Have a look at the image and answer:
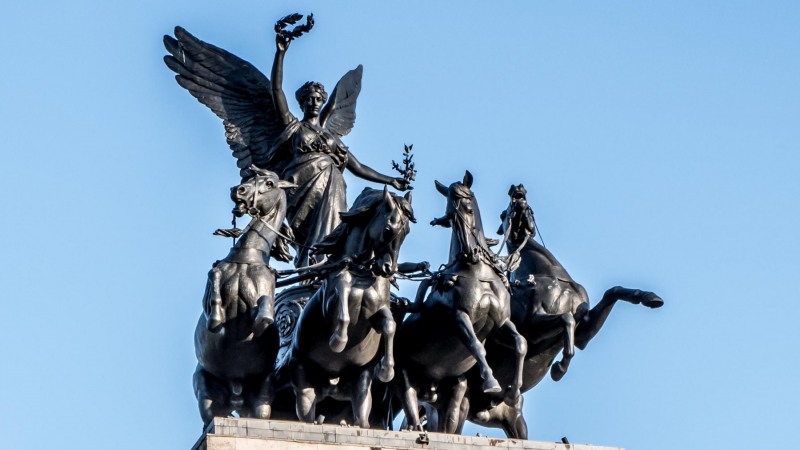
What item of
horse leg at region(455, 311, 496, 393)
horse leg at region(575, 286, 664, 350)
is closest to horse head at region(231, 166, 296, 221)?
horse leg at region(455, 311, 496, 393)

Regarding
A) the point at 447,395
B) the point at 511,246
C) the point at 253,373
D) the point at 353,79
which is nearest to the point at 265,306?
the point at 253,373

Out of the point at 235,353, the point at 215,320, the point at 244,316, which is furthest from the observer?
the point at 235,353

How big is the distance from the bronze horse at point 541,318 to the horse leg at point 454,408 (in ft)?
1.44

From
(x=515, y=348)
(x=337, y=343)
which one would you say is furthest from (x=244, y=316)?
(x=515, y=348)

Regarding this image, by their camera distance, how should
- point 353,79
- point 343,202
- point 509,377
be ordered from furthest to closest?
point 353,79 < point 343,202 < point 509,377

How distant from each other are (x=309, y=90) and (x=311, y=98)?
0.37 ft

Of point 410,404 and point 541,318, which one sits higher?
point 541,318

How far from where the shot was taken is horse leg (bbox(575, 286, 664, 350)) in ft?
87.1

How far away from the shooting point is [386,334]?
78.9 feet

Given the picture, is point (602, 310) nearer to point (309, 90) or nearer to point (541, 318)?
point (541, 318)

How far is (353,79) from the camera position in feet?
106

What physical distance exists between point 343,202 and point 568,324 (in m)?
4.53

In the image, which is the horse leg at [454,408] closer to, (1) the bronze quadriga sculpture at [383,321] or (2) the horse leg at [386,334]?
(1) the bronze quadriga sculpture at [383,321]

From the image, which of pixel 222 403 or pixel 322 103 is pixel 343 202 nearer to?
pixel 322 103
